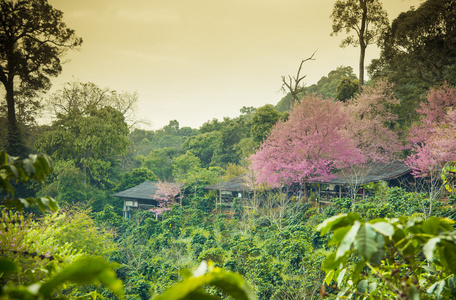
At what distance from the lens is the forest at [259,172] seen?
7.99m

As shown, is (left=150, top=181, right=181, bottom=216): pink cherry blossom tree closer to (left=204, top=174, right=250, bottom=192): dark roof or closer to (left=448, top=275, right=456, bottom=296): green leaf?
(left=204, top=174, right=250, bottom=192): dark roof

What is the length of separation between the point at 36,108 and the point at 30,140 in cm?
306

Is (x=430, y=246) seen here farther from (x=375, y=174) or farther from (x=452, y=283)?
(x=375, y=174)

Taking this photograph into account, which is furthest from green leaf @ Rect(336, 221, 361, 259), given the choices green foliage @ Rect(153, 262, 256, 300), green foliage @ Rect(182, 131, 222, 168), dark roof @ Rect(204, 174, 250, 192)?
green foliage @ Rect(182, 131, 222, 168)

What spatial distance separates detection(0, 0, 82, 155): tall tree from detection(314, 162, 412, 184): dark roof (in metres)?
17.4

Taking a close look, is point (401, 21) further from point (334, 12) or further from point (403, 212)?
point (403, 212)

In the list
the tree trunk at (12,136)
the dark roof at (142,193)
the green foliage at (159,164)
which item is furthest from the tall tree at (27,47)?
the green foliage at (159,164)

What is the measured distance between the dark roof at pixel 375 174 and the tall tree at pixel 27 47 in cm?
1745

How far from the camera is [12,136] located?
1720cm

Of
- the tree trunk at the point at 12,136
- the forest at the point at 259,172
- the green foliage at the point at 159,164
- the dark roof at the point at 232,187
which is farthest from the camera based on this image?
the green foliage at the point at 159,164

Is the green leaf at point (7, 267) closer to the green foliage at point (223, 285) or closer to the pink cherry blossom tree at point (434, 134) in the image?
the green foliage at point (223, 285)

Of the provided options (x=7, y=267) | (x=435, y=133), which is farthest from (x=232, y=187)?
(x=7, y=267)

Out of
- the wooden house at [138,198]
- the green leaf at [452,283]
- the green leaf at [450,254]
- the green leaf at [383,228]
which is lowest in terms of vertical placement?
the wooden house at [138,198]

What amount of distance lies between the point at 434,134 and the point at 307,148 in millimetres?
5048
